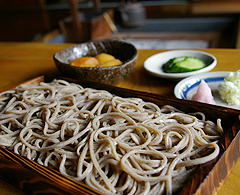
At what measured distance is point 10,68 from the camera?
Answer: 5.31 feet

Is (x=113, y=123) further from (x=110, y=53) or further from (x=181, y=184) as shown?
(x=110, y=53)

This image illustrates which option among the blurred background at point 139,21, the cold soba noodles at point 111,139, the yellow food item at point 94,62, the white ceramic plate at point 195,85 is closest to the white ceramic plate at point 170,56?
the white ceramic plate at point 195,85

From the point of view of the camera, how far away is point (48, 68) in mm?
1542

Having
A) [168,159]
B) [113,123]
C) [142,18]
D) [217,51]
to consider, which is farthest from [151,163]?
[142,18]

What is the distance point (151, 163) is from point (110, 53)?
90 centimetres

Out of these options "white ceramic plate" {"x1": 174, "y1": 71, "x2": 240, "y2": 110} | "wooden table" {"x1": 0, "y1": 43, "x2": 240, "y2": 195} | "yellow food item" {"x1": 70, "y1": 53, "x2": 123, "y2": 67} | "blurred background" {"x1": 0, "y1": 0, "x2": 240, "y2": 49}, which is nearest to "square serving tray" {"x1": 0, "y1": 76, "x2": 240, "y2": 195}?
"wooden table" {"x1": 0, "y1": 43, "x2": 240, "y2": 195}

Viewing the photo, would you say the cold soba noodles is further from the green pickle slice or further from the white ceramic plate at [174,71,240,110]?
the green pickle slice

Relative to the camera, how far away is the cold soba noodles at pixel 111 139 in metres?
0.56

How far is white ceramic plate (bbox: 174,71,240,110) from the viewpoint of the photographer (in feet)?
3.13

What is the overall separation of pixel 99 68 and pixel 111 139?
0.48 meters

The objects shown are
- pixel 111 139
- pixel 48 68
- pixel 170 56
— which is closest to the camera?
pixel 111 139

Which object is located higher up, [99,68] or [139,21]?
[99,68]

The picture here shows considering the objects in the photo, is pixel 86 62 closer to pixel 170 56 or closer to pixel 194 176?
pixel 170 56

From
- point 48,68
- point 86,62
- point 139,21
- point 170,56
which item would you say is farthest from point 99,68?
point 139,21
